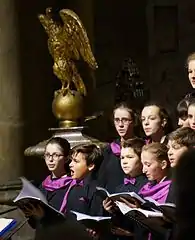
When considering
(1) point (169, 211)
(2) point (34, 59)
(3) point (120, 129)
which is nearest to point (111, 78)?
(2) point (34, 59)

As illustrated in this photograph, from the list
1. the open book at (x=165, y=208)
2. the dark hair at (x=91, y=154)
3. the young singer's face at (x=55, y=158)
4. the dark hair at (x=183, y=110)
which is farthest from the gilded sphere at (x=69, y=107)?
the open book at (x=165, y=208)

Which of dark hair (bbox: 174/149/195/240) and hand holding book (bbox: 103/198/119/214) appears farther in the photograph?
hand holding book (bbox: 103/198/119/214)

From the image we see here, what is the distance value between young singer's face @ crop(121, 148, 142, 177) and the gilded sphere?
153 cm

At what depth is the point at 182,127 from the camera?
343 centimetres

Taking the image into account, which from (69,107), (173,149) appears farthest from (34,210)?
(69,107)

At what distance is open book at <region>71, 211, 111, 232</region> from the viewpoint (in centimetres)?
357

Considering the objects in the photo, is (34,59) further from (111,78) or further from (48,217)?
(48,217)

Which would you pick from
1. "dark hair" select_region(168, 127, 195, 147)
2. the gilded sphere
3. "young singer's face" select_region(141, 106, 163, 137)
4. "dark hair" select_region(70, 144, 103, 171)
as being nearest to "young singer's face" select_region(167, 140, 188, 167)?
"dark hair" select_region(168, 127, 195, 147)

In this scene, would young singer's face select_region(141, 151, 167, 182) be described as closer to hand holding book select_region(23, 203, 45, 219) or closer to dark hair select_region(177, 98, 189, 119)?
dark hair select_region(177, 98, 189, 119)

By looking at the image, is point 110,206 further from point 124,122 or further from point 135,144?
point 124,122

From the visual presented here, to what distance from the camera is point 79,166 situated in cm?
404

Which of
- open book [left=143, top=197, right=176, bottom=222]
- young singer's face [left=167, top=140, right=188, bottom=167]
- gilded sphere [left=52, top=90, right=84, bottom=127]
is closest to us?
open book [left=143, top=197, right=176, bottom=222]

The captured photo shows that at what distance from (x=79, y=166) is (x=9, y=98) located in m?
1.73

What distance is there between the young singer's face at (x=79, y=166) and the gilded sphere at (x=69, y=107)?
1.13 m
